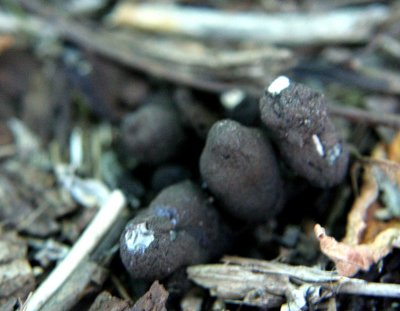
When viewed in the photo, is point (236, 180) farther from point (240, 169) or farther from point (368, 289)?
point (368, 289)

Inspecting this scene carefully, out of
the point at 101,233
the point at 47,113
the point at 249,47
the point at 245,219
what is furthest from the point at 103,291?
the point at 249,47

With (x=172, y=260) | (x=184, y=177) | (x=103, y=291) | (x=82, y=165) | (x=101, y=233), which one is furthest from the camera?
(x=82, y=165)

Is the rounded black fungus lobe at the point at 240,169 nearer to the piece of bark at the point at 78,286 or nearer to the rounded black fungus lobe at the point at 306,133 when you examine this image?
the rounded black fungus lobe at the point at 306,133

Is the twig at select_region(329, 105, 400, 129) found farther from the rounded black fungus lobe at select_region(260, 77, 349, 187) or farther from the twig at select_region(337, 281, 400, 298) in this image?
the twig at select_region(337, 281, 400, 298)

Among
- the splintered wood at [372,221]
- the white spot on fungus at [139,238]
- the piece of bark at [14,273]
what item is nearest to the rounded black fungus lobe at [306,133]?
the splintered wood at [372,221]

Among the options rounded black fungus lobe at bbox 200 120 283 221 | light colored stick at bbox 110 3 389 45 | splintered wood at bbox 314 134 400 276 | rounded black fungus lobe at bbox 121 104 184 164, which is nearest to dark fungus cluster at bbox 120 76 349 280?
rounded black fungus lobe at bbox 200 120 283 221

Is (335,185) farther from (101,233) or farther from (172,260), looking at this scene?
(101,233)
